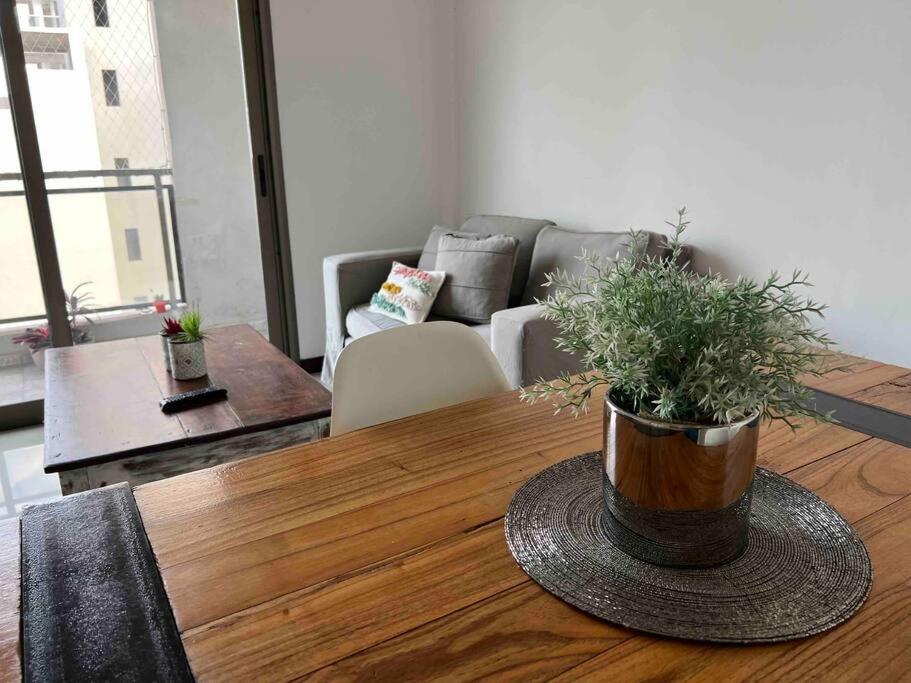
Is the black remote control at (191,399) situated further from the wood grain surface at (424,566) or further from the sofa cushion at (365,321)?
the sofa cushion at (365,321)

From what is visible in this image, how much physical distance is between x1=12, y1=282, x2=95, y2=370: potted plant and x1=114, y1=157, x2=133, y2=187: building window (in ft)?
1.70

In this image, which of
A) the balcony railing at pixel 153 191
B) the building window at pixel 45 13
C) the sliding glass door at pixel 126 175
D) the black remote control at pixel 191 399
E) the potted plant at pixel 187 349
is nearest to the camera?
the black remote control at pixel 191 399

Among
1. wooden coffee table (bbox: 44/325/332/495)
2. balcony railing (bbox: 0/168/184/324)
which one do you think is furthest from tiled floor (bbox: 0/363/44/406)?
wooden coffee table (bbox: 44/325/332/495)

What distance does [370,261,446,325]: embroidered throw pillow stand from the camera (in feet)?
9.98

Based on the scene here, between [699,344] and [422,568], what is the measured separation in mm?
385

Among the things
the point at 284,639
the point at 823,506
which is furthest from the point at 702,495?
the point at 284,639

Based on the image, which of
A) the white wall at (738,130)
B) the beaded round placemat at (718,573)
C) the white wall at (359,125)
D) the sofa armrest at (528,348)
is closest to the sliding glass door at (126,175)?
the white wall at (359,125)

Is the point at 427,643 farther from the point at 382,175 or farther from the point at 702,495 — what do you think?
the point at 382,175

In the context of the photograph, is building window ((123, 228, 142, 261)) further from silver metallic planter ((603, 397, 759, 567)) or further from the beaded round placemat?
silver metallic planter ((603, 397, 759, 567))

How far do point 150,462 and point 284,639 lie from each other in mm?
1155

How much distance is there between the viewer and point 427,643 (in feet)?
2.08

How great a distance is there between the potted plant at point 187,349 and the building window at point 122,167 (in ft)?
5.26

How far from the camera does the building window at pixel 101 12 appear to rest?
10.00 ft

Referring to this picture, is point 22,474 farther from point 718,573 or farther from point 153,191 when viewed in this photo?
point 718,573
